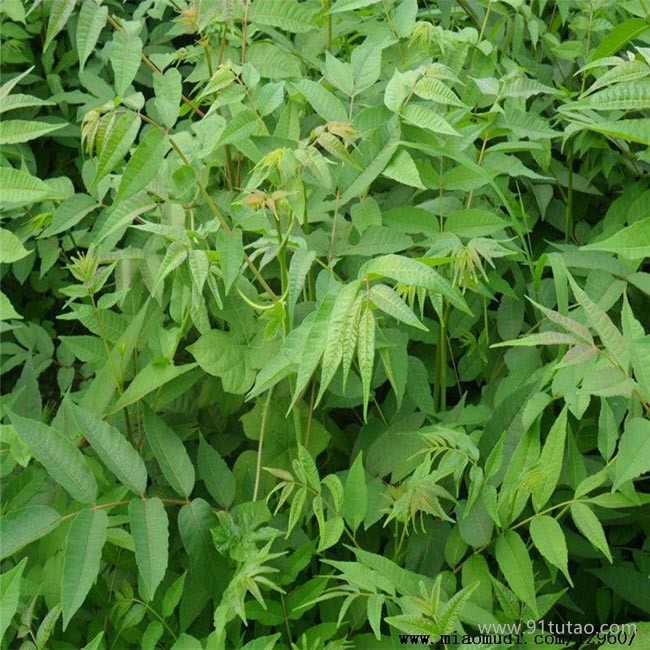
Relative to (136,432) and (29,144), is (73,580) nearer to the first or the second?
(136,432)

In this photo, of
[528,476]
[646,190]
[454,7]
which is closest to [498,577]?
[528,476]

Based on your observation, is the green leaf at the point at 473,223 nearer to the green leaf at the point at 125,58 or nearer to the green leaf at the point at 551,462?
the green leaf at the point at 551,462

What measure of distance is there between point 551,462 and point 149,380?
21.6 inches

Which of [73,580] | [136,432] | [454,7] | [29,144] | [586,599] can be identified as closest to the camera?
[73,580]

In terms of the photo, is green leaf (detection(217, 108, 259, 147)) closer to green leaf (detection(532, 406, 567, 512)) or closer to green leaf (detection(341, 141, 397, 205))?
green leaf (detection(341, 141, 397, 205))

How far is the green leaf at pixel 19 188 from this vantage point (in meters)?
1.14

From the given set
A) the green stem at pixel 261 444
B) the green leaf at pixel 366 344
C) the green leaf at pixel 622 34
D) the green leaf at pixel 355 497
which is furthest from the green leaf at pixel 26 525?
the green leaf at pixel 622 34

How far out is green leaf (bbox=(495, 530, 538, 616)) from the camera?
0.94 m

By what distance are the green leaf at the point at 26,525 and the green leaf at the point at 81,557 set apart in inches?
2.0

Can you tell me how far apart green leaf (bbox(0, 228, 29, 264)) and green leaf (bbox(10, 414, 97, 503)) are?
208mm

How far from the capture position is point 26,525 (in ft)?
3.43

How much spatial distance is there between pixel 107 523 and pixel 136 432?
283mm

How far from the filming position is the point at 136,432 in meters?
1.31

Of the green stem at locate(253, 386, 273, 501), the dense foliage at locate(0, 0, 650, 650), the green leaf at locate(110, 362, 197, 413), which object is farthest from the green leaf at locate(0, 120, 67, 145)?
the green stem at locate(253, 386, 273, 501)
